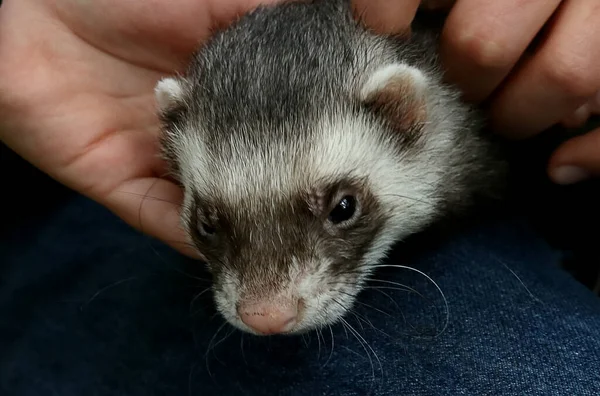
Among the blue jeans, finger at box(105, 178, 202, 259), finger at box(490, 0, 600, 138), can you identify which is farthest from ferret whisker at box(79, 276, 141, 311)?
finger at box(490, 0, 600, 138)

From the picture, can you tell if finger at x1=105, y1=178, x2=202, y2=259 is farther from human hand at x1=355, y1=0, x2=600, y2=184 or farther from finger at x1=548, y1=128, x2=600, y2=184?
finger at x1=548, y1=128, x2=600, y2=184

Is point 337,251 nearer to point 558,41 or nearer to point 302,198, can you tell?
point 302,198

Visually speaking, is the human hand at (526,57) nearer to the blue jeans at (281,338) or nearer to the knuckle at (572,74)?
the knuckle at (572,74)

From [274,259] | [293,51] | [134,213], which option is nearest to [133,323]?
[134,213]

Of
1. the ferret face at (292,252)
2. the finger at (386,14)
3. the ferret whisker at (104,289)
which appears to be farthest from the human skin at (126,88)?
the ferret face at (292,252)

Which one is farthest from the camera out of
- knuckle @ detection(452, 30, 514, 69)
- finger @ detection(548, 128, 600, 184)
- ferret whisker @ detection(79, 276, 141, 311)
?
ferret whisker @ detection(79, 276, 141, 311)

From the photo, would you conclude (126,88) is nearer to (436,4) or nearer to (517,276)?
(436,4)
